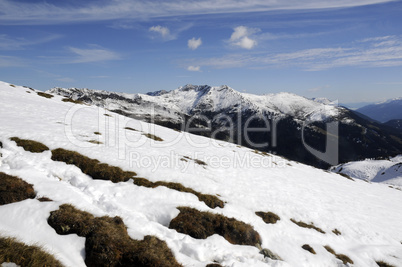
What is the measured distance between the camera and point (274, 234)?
16.8 metres

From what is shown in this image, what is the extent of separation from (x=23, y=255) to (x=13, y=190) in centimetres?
731

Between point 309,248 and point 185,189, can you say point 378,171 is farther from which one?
Answer: point 185,189

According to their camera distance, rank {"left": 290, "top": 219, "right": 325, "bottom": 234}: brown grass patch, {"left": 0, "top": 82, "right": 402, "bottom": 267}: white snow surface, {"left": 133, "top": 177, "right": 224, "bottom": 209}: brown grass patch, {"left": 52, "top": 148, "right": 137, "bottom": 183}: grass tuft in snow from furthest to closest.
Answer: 1. {"left": 290, "top": 219, "right": 325, "bottom": 234}: brown grass patch
2. {"left": 133, "top": 177, "right": 224, "bottom": 209}: brown grass patch
3. {"left": 52, "top": 148, "right": 137, "bottom": 183}: grass tuft in snow
4. {"left": 0, "top": 82, "right": 402, "bottom": 267}: white snow surface

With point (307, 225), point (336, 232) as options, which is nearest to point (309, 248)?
point (307, 225)

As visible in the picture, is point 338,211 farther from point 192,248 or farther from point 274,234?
point 192,248

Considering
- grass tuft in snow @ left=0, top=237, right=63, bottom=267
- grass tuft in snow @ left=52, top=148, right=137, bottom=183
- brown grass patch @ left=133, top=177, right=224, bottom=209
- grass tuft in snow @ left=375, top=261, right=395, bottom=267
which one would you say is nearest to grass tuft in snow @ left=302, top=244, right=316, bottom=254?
grass tuft in snow @ left=375, top=261, right=395, bottom=267

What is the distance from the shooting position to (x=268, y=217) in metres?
19.0

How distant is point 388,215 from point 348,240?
14.0 metres

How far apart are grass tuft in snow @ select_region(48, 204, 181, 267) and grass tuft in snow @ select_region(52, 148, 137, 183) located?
7291 millimetres

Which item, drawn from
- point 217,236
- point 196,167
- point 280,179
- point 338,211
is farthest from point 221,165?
point 217,236

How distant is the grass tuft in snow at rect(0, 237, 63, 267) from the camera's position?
6.13 meters

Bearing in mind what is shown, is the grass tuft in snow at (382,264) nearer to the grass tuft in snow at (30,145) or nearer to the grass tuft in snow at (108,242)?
the grass tuft in snow at (108,242)

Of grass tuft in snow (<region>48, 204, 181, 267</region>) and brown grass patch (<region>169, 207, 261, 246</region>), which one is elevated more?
grass tuft in snow (<region>48, 204, 181, 267</region>)

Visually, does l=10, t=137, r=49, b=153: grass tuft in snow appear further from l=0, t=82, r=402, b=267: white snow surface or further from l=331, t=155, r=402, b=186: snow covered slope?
l=331, t=155, r=402, b=186: snow covered slope
